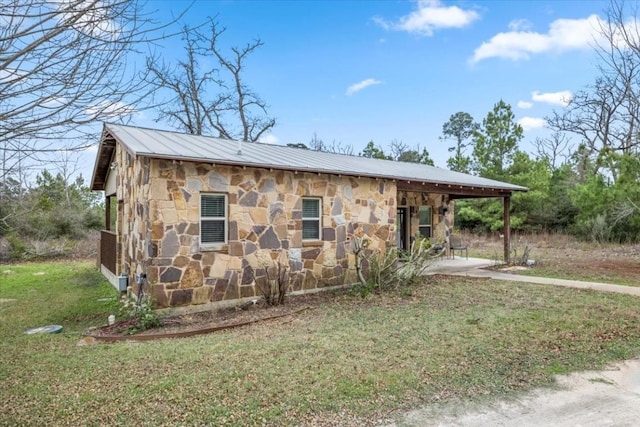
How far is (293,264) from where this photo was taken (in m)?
8.81

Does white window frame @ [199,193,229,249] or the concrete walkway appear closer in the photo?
white window frame @ [199,193,229,249]

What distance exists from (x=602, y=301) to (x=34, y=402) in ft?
29.9

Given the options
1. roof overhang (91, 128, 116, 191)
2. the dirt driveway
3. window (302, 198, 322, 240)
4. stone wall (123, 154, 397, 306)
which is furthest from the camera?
roof overhang (91, 128, 116, 191)

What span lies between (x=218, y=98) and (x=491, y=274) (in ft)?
63.4

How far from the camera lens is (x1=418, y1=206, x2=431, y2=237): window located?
49.1ft

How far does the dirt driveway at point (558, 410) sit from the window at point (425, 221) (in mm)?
10893

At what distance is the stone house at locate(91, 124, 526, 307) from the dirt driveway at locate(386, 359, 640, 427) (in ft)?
17.3

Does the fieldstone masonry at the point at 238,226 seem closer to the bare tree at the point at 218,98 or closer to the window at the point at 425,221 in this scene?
the window at the point at 425,221

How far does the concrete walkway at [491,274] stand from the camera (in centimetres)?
903

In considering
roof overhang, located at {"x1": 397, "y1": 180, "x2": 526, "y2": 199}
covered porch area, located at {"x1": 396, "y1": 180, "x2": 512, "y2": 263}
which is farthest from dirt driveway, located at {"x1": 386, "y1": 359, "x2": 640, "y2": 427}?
covered porch area, located at {"x1": 396, "y1": 180, "x2": 512, "y2": 263}

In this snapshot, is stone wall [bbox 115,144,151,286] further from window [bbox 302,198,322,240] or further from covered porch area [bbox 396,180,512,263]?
covered porch area [bbox 396,180,512,263]

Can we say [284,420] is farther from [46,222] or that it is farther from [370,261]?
[46,222]

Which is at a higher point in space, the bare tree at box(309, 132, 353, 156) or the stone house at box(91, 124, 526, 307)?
the bare tree at box(309, 132, 353, 156)

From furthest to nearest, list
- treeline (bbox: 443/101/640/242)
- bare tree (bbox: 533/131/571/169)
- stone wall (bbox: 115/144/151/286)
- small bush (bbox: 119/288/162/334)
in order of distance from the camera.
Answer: bare tree (bbox: 533/131/571/169)
treeline (bbox: 443/101/640/242)
stone wall (bbox: 115/144/151/286)
small bush (bbox: 119/288/162/334)
